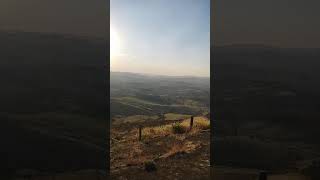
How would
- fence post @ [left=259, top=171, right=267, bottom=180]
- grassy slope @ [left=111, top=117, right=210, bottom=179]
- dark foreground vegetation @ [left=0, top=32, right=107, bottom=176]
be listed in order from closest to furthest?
dark foreground vegetation @ [left=0, top=32, right=107, bottom=176], fence post @ [left=259, top=171, right=267, bottom=180], grassy slope @ [left=111, top=117, right=210, bottom=179]

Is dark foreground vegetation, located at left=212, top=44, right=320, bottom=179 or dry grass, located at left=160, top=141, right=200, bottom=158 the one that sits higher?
dark foreground vegetation, located at left=212, top=44, right=320, bottom=179

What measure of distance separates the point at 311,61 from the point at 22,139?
3.21 metres

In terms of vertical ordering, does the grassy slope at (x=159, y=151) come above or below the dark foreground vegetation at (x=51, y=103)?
below

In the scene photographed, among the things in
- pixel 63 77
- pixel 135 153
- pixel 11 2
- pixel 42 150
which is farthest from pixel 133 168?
pixel 11 2

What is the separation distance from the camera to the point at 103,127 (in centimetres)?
365

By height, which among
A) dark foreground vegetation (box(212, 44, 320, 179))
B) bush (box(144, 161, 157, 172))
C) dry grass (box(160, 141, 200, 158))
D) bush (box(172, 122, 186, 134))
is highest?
dark foreground vegetation (box(212, 44, 320, 179))

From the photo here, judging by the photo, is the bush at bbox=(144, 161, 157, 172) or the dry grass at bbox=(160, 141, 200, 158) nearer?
the bush at bbox=(144, 161, 157, 172)

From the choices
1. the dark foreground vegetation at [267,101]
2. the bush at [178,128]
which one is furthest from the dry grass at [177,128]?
the dark foreground vegetation at [267,101]

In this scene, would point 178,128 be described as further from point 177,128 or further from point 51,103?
point 51,103

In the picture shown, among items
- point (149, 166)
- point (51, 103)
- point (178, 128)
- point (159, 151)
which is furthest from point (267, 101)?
point (51, 103)

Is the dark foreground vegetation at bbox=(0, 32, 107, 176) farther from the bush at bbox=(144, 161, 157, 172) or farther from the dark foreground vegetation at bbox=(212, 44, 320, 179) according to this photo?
the dark foreground vegetation at bbox=(212, 44, 320, 179)

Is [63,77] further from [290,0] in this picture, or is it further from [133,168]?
[290,0]

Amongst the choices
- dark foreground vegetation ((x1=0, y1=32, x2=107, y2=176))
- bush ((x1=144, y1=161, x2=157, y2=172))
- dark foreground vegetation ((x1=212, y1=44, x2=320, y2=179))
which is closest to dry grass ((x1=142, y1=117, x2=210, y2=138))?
bush ((x1=144, y1=161, x2=157, y2=172))

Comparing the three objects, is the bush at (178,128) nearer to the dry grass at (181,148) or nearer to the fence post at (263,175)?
the dry grass at (181,148)
